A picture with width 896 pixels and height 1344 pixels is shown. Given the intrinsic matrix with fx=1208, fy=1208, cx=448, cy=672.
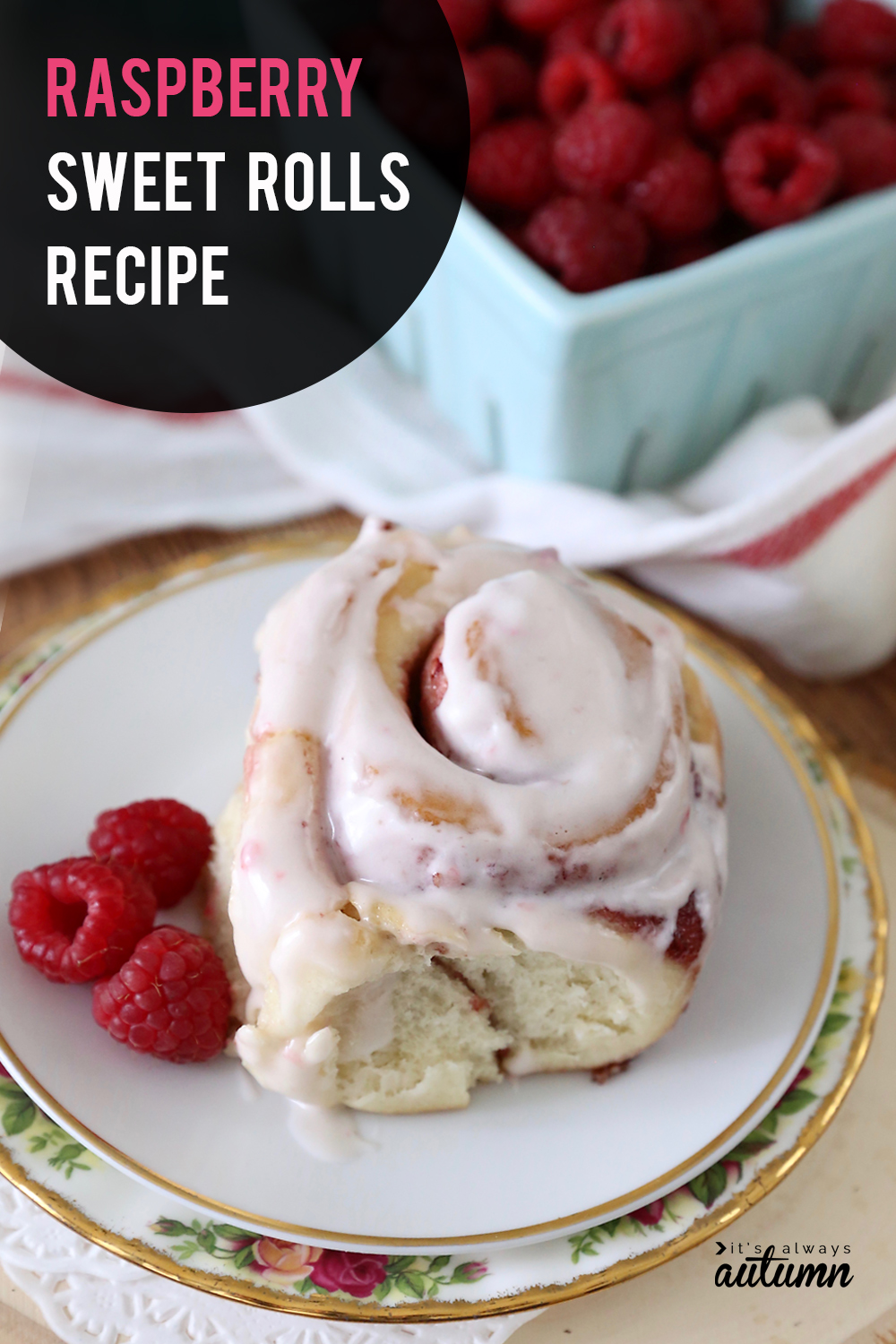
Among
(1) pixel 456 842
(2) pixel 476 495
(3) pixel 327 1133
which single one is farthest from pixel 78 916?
(2) pixel 476 495

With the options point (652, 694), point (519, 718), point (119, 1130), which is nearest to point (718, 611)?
point (652, 694)

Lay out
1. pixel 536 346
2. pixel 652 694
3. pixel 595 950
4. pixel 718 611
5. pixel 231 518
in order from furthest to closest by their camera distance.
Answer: pixel 231 518
pixel 718 611
pixel 536 346
pixel 652 694
pixel 595 950

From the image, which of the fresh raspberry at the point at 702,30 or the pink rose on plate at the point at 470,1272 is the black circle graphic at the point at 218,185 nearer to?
the fresh raspberry at the point at 702,30

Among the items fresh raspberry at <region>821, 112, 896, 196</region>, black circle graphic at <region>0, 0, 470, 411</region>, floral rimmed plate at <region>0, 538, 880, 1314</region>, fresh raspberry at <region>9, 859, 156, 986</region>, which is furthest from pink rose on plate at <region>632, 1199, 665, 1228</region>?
fresh raspberry at <region>821, 112, 896, 196</region>

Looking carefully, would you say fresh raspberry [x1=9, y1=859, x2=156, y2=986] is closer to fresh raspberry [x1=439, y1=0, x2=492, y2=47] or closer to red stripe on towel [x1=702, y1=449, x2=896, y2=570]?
red stripe on towel [x1=702, y1=449, x2=896, y2=570]

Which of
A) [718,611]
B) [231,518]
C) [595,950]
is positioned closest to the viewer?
[595,950]

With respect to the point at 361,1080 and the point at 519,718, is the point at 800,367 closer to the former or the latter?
the point at 519,718

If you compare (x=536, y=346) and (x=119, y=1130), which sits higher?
(x=536, y=346)

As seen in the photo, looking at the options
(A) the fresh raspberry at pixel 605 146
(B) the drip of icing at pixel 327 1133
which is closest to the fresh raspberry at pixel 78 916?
(B) the drip of icing at pixel 327 1133
